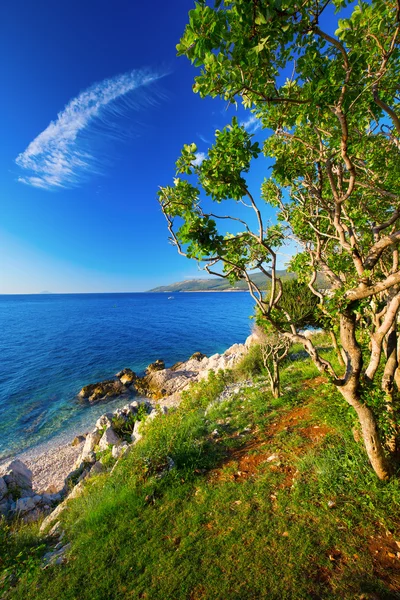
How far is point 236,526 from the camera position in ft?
15.0

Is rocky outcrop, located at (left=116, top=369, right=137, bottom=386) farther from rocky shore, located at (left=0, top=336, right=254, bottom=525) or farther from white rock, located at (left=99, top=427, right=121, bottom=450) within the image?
white rock, located at (left=99, top=427, right=121, bottom=450)

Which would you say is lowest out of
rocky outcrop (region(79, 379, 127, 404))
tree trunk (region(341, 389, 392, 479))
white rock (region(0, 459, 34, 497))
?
rocky outcrop (region(79, 379, 127, 404))

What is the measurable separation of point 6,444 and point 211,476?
1746 centimetres

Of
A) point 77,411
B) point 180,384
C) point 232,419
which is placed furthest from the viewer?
point 180,384

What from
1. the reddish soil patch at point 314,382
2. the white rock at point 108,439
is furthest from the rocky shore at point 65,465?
the reddish soil patch at point 314,382

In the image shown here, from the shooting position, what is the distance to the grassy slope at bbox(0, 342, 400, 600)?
140 inches

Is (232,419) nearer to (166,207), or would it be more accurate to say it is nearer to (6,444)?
(166,207)

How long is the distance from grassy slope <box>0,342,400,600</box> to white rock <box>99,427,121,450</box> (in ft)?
14.6

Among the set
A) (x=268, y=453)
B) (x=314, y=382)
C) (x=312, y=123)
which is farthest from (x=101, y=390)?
(x=312, y=123)

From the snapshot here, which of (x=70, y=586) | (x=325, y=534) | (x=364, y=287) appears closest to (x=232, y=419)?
(x=325, y=534)

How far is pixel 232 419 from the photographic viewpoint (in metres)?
9.19

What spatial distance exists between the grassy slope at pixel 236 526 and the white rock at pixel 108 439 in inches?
175

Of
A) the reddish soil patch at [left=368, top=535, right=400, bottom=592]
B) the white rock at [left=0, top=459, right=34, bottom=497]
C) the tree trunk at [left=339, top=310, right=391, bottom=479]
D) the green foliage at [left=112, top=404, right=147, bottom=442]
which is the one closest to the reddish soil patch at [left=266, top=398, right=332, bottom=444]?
the tree trunk at [left=339, top=310, right=391, bottom=479]

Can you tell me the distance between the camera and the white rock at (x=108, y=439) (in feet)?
38.6
